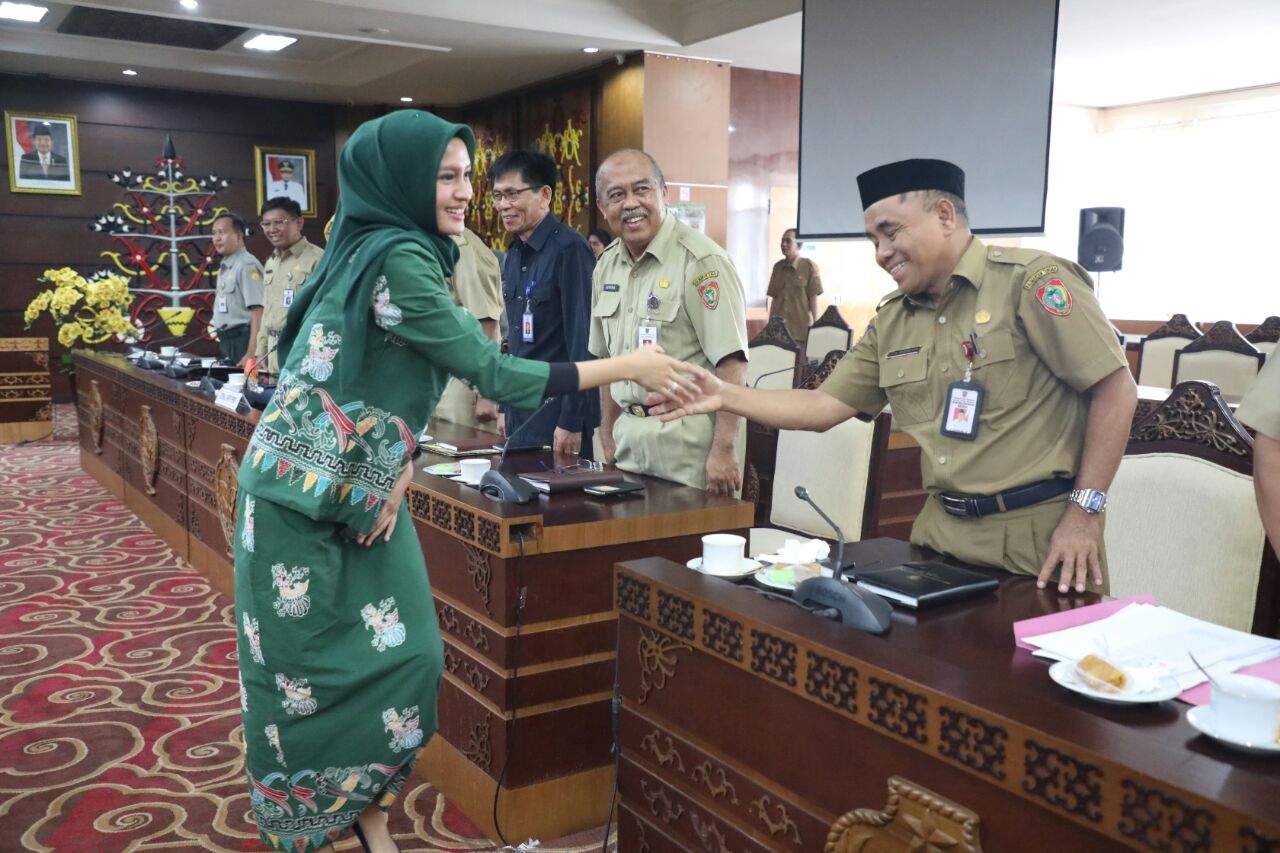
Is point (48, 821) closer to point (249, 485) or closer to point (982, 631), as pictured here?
point (249, 485)

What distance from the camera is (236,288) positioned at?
6.12 m

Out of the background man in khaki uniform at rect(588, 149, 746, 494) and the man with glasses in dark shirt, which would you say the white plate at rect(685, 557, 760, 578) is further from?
the man with glasses in dark shirt

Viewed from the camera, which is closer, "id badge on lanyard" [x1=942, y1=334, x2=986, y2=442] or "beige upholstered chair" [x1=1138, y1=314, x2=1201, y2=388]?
"id badge on lanyard" [x1=942, y1=334, x2=986, y2=442]

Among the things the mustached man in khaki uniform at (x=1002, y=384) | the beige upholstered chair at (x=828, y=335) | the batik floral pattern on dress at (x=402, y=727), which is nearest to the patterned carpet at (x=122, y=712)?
the batik floral pattern on dress at (x=402, y=727)

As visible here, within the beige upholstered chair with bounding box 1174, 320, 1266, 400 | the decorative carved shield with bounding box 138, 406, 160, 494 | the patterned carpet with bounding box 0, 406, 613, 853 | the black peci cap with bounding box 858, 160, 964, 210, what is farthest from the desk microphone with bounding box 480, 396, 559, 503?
the beige upholstered chair with bounding box 1174, 320, 1266, 400

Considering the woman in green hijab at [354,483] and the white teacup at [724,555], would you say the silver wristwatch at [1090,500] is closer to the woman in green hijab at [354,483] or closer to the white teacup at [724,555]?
Answer: the white teacup at [724,555]

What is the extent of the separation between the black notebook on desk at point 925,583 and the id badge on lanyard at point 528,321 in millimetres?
2033

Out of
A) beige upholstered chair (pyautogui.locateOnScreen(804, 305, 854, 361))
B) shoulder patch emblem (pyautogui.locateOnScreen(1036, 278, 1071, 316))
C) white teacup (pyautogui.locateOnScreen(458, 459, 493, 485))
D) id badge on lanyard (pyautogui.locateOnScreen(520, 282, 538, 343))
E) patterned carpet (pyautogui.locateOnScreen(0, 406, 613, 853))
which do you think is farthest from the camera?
beige upholstered chair (pyautogui.locateOnScreen(804, 305, 854, 361))

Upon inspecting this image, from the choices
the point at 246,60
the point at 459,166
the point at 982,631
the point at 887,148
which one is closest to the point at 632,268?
the point at 459,166

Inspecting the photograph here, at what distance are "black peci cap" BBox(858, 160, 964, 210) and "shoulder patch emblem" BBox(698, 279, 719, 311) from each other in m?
0.88

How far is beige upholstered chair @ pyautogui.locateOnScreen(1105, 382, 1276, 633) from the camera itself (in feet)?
5.97

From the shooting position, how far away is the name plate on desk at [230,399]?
368 centimetres

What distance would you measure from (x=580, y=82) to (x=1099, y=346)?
8.08 m

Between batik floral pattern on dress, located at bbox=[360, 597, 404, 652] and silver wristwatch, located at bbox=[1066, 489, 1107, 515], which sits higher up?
silver wristwatch, located at bbox=[1066, 489, 1107, 515]
